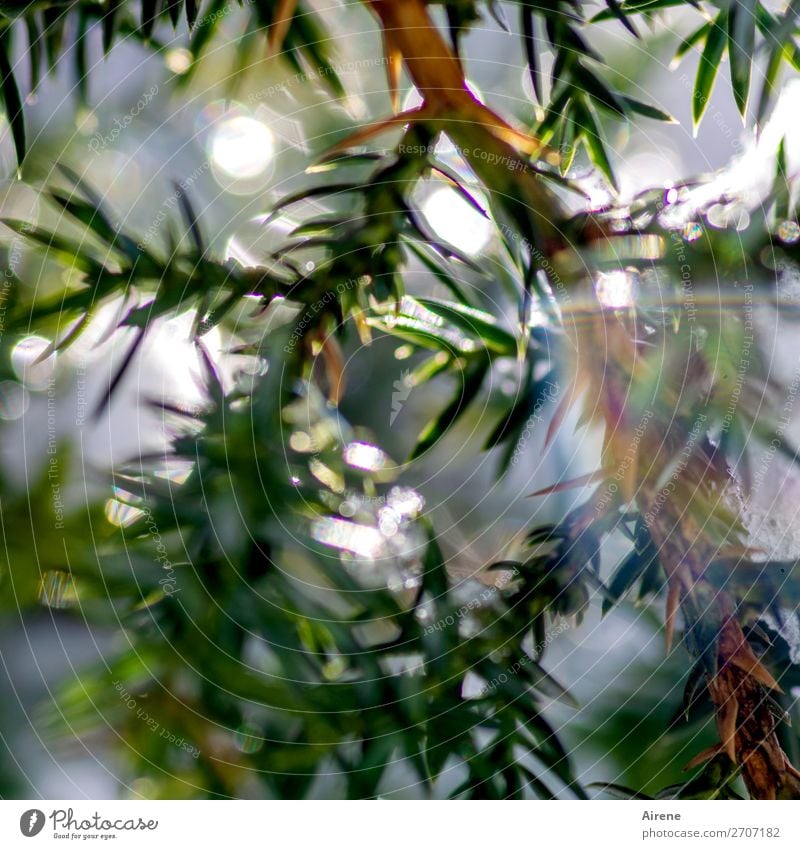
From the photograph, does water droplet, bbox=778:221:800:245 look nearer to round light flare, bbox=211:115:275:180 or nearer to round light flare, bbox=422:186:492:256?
round light flare, bbox=422:186:492:256

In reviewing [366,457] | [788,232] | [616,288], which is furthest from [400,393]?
[788,232]

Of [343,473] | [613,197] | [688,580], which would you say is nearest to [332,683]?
[343,473]

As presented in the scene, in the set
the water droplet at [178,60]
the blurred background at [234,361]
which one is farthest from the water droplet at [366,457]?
the water droplet at [178,60]

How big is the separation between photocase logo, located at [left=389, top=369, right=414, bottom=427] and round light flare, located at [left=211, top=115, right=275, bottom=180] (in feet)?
0.51

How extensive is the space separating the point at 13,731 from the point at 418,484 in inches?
11.5

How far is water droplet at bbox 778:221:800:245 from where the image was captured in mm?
464

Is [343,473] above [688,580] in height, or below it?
above

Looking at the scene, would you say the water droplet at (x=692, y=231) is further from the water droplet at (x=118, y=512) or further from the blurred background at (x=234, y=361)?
the water droplet at (x=118, y=512)

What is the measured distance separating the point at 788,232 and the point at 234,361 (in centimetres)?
36

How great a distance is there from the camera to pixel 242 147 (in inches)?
17.6

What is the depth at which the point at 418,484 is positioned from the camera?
0.45 meters
